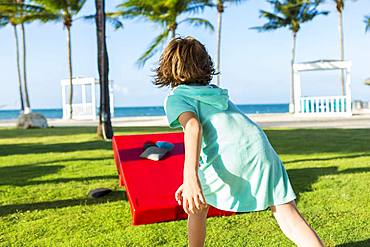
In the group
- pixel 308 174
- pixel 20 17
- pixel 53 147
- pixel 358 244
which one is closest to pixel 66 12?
pixel 20 17

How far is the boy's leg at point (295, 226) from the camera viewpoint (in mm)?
1800

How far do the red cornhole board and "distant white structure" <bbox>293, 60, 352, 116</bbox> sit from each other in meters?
16.2

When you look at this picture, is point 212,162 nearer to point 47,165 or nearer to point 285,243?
point 285,243

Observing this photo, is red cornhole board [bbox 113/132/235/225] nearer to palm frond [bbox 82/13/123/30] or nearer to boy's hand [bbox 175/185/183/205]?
boy's hand [bbox 175/185/183/205]

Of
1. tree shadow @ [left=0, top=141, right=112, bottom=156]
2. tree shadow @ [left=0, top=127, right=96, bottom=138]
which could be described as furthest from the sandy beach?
tree shadow @ [left=0, top=141, right=112, bottom=156]

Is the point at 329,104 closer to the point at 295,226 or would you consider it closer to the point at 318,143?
the point at 318,143

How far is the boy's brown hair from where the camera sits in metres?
1.88

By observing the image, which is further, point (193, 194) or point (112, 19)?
point (112, 19)

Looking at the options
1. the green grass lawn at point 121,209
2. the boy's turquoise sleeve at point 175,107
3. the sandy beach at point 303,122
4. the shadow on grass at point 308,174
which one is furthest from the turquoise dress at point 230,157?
the sandy beach at point 303,122

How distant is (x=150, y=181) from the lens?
3.78 m

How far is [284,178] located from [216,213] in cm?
173

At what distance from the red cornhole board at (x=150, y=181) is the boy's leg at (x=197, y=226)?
122 cm

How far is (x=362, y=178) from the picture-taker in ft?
16.2

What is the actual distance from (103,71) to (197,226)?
8.62 m
